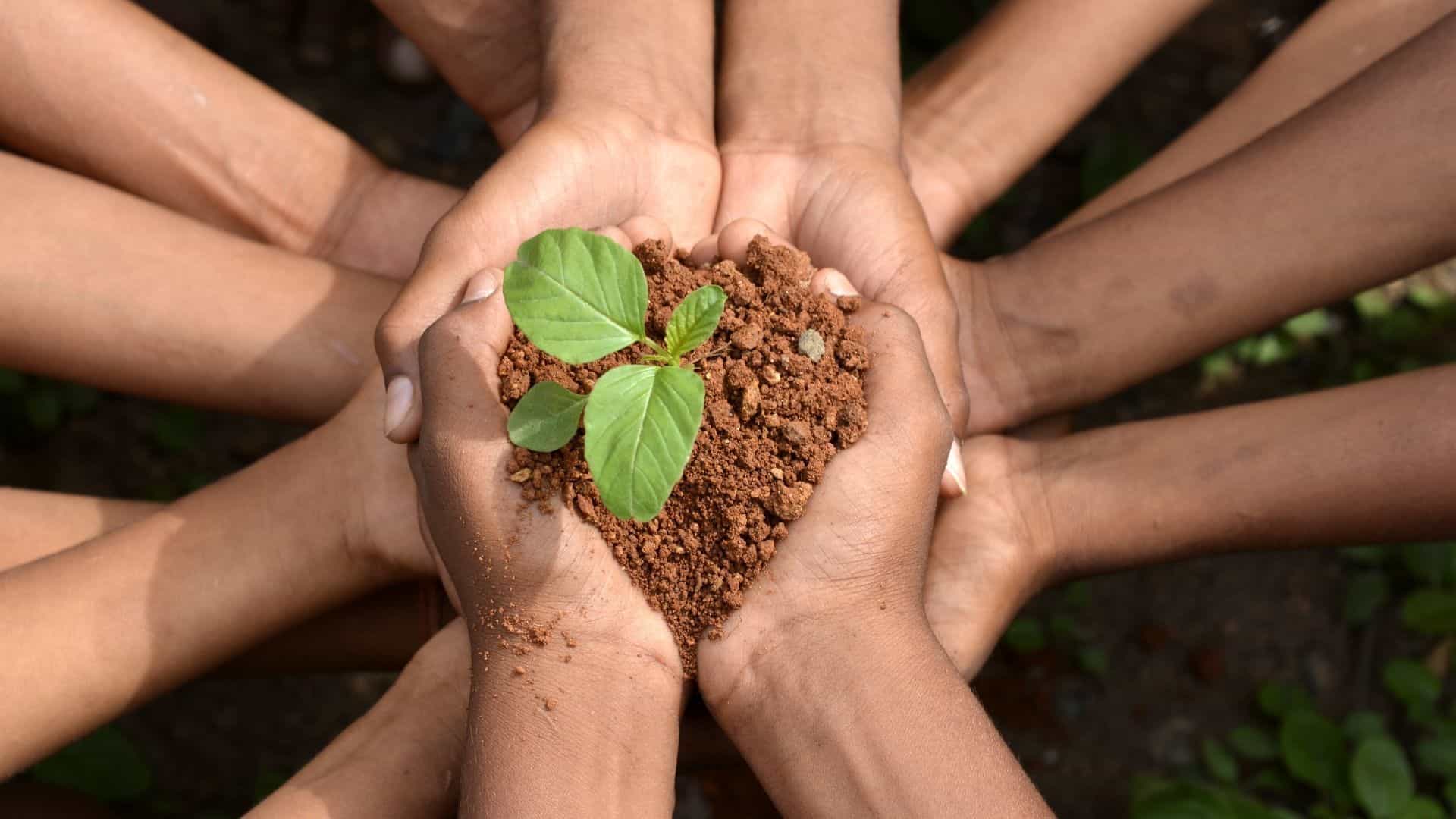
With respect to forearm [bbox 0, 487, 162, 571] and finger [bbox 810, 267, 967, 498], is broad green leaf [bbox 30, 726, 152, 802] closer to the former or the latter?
forearm [bbox 0, 487, 162, 571]

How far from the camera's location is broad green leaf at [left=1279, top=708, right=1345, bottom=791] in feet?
7.82

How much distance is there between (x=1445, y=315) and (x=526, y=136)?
2.29 metres

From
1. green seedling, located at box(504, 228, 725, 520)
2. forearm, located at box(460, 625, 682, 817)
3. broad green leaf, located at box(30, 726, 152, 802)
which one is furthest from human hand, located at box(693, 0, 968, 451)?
broad green leaf, located at box(30, 726, 152, 802)

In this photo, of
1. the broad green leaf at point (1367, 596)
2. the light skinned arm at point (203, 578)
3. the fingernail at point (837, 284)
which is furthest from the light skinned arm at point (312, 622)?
the broad green leaf at point (1367, 596)

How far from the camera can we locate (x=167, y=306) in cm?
192

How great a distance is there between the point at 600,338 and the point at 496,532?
0.87 ft

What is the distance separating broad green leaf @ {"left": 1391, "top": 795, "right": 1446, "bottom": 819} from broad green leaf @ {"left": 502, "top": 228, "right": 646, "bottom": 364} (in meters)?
1.96

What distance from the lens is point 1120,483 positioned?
6.29 ft

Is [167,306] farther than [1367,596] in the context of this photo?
No

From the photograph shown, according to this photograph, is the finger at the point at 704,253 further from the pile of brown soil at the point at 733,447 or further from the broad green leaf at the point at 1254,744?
the broad green leaf at the point at 1254,744

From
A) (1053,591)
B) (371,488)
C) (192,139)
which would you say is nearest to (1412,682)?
(1053,591)

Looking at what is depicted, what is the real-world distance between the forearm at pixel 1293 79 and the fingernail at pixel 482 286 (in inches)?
46.1

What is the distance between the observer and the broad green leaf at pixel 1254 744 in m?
2.46

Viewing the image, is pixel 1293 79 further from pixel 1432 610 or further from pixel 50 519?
pixel 50 519
